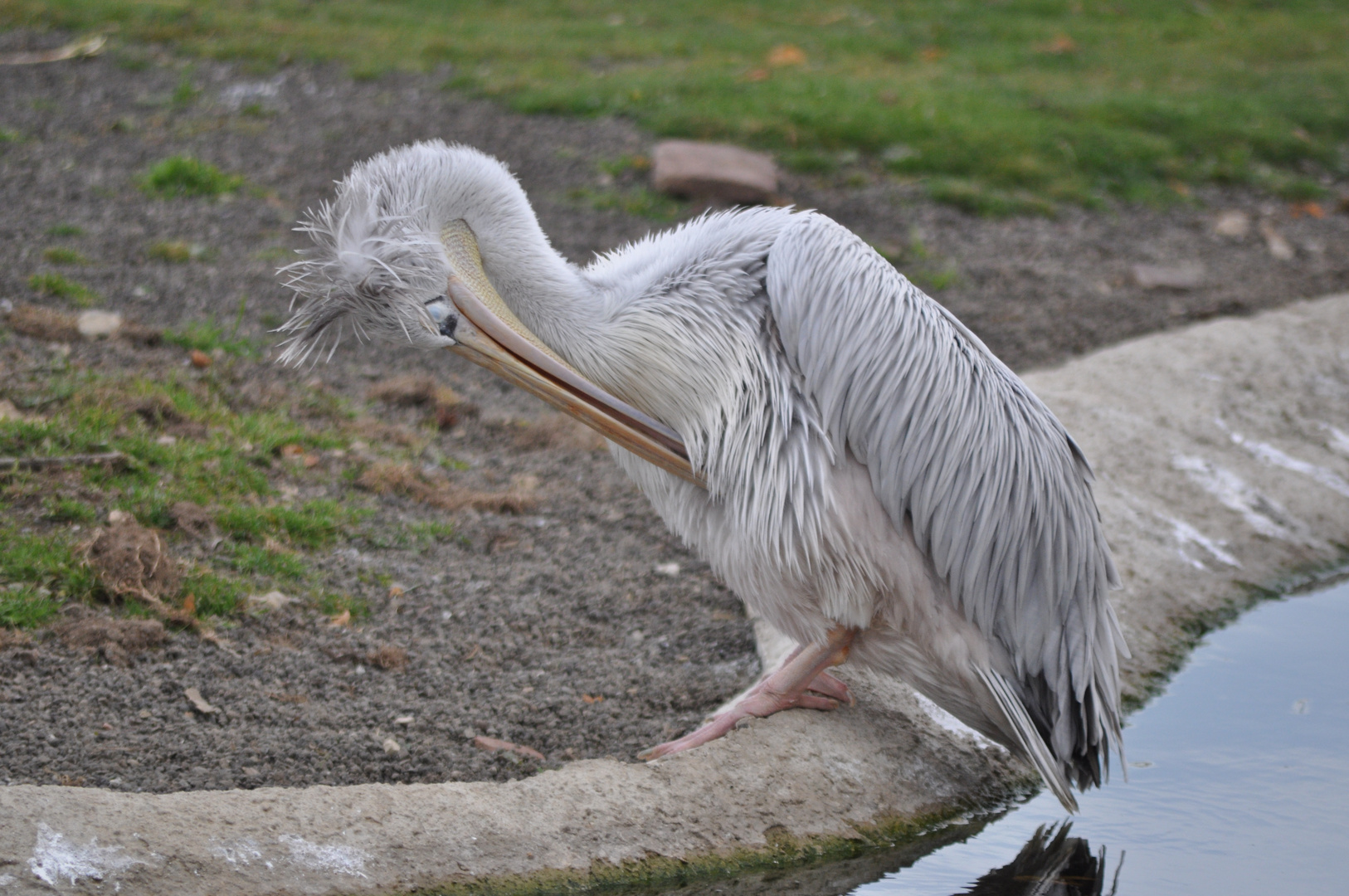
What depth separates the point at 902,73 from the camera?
10.3m

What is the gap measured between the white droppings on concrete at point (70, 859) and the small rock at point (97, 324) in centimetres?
309

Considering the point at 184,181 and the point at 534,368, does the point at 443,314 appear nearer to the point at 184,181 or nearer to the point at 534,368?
the point at 534,368

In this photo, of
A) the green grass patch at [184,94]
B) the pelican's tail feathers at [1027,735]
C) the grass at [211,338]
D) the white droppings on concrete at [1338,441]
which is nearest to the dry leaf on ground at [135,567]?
the grass at [211,338]

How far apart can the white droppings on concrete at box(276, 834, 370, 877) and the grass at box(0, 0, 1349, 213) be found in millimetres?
6327

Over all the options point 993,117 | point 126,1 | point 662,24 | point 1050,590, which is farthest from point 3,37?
point 1050,590

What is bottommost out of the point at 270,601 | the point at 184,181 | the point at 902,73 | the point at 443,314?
the point at 270,601

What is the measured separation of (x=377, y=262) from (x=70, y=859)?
5.13 feet

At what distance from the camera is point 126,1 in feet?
31.7

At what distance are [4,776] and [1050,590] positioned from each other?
265cm

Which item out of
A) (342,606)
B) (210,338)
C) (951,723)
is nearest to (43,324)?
(210,338)

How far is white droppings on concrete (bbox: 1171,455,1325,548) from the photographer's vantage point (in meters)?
5.07

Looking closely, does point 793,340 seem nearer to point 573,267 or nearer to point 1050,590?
point 573,267

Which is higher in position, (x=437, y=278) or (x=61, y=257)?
(x=437, y=278)

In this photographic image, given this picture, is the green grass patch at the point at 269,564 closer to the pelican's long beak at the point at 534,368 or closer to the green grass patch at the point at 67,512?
the green grass patch at the point at 67,512
